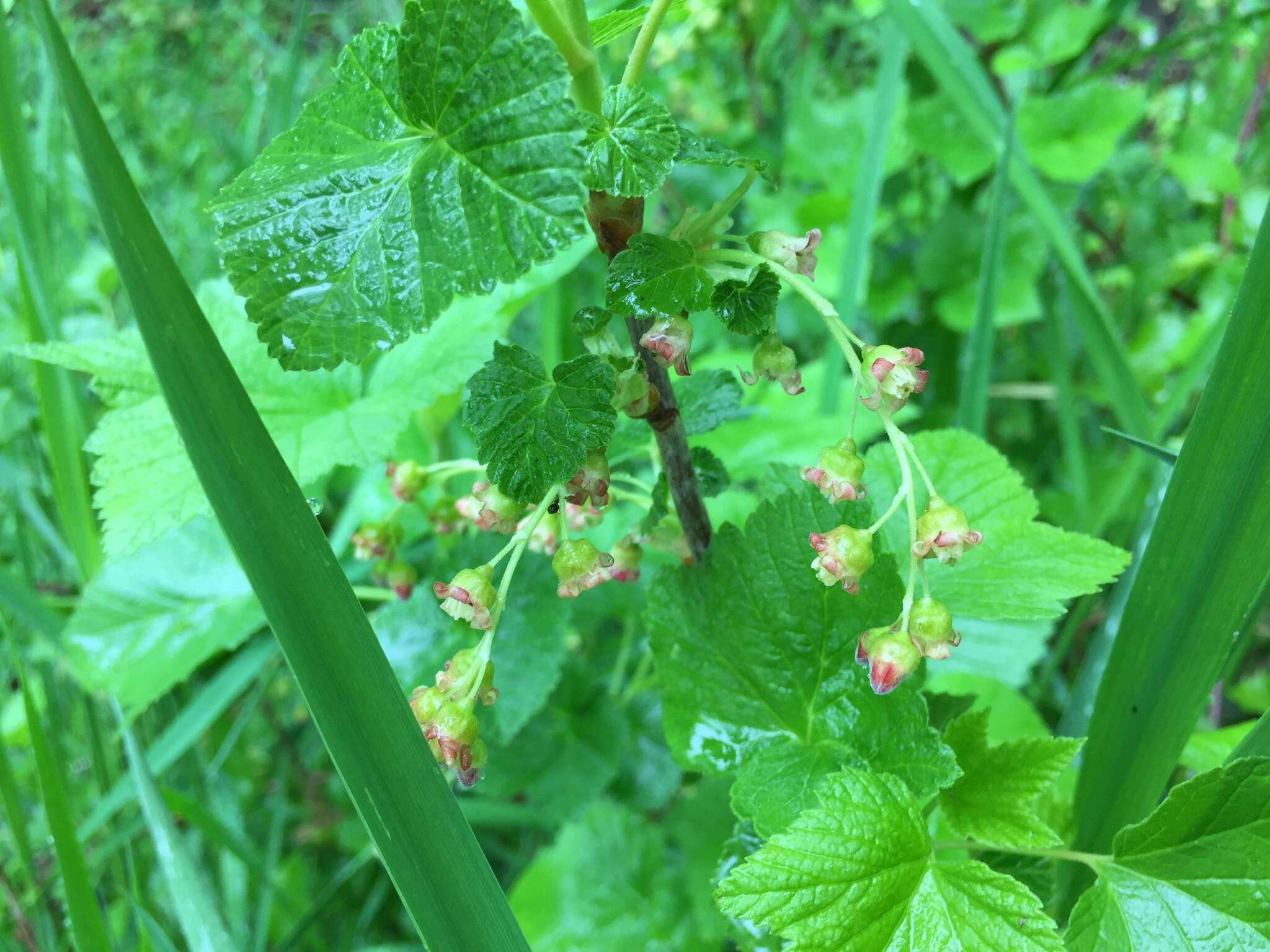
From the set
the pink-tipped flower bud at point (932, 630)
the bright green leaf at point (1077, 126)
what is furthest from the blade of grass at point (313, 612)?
the bright green leaf at point (1077, 126)

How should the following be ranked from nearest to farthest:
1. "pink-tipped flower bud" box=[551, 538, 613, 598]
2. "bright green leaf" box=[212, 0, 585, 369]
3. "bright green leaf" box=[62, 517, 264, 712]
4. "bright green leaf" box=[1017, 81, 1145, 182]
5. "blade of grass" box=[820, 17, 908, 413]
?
"bright green leaf" box=[212, 0, 585, 369], "pink-tipped flower bud" box=[551, 538, 613, 598], "bright green leaf" box=[62, 517, 264, 712], "blade of grass" box=[820, 17, 908, 413], "bright green leaf" box=[1017, 81, 1145, 182]

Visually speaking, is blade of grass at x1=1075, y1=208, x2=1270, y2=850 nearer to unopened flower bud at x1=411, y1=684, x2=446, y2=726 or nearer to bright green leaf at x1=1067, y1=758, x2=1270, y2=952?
bright green leaf at x1=1067, y1=758, x2=1270, y2=952

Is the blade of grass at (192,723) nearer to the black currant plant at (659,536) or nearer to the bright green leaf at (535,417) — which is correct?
the black currant plant at (659,536)

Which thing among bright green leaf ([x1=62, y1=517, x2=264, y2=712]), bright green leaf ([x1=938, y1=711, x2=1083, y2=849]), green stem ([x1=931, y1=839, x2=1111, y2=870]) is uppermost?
bright green leaf ([x1=62, y1=517, x2=264, y2=712])

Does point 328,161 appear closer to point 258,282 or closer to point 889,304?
point 258,282

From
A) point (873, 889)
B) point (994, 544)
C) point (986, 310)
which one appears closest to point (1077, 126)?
point (986, 310)

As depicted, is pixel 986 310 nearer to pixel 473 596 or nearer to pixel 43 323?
pixel 473 596

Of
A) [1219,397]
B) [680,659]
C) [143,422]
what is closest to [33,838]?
[143,422]

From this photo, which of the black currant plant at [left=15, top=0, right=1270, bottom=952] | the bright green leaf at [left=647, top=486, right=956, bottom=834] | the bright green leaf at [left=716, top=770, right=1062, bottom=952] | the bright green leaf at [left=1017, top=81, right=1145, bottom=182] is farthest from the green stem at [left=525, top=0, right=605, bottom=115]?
the bright green leaf at [left=1017, top=81, right=1145, bottom=182]
